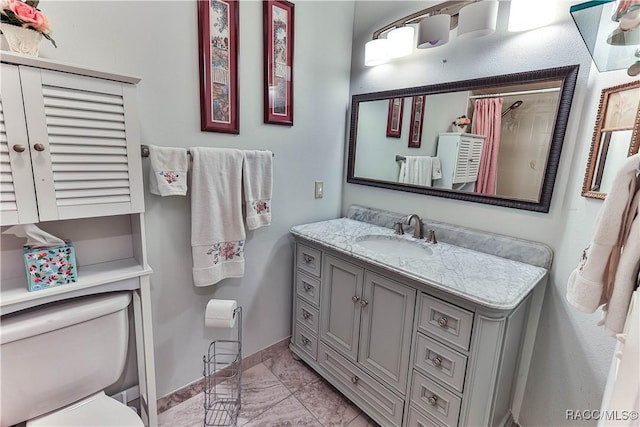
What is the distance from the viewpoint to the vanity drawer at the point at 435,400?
1.14 m

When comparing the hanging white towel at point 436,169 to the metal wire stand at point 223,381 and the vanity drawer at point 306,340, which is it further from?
the metal wire stand at point 223,381

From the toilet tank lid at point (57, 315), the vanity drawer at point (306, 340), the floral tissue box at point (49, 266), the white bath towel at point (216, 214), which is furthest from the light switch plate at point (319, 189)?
the floral tissue box at point (49, 266)

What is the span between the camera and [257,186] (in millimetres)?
1554

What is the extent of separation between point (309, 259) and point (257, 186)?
504 millimetres

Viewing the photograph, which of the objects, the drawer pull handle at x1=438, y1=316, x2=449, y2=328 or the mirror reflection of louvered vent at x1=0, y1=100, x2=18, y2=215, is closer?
the mirror reflection of louvered vent at x1=0, y1=100, x2=18, y2=215

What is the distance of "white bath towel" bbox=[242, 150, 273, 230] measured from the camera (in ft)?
4.96

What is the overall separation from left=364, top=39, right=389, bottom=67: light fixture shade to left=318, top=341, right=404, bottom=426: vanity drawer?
5.49ft

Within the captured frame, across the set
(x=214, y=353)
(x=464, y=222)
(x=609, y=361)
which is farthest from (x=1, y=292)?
(x=609, y=361)

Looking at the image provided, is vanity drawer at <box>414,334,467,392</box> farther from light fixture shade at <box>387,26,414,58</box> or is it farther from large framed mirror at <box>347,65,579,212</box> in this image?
light fixture shade at <box>387,26,414,58</box>

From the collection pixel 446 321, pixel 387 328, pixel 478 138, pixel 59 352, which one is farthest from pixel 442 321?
pixel 59 352

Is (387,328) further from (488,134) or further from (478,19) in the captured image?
(478,19)

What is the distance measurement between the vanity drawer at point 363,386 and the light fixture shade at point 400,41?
168 centimetres

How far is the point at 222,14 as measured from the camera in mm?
1367

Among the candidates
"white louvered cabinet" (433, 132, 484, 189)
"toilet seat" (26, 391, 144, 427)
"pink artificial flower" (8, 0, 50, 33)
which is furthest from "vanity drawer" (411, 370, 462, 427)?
"pink artificial flower" (8, 0, 50, 33)
